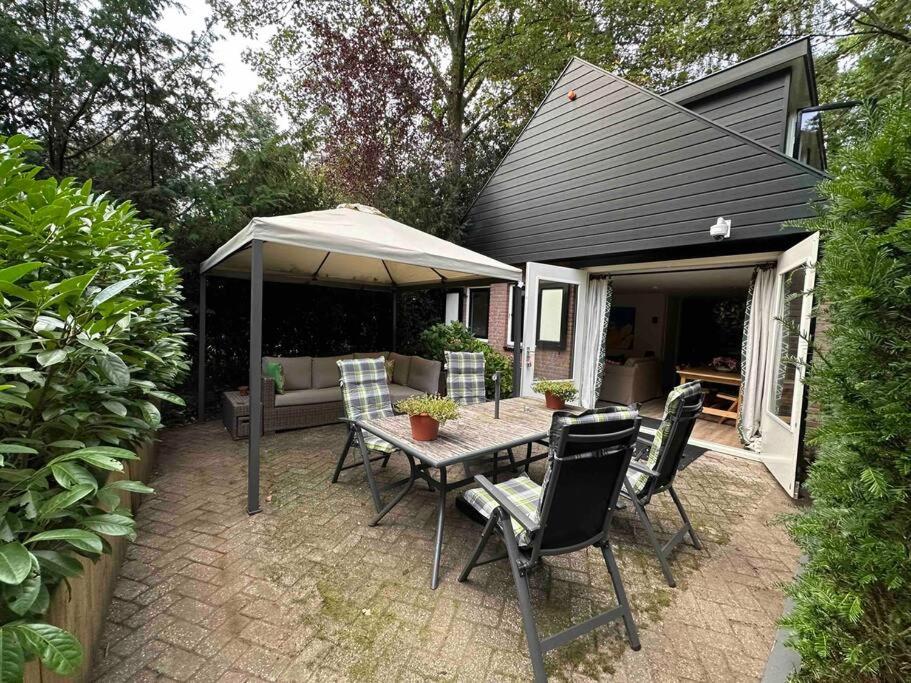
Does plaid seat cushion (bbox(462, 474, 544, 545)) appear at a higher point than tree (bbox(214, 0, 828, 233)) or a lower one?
lower

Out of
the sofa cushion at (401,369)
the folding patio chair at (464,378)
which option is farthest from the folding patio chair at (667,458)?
the sofa cushion at (401,369)

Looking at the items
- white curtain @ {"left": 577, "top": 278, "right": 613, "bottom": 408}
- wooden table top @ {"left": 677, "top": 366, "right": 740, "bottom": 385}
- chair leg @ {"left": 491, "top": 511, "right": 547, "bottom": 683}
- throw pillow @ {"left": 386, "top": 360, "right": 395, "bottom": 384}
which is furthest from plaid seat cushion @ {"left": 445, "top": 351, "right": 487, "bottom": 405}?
wooden table top @ {"left": 677, "top": 366, "right": 740, "bottom": 385}

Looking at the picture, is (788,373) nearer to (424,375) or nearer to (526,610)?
(526,610)

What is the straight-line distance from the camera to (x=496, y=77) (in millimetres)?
9750

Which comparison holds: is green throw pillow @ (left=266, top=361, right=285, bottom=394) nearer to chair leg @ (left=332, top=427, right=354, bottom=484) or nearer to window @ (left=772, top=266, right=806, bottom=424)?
chair leg @ (left=332, top=427, right=354, bottom=484)

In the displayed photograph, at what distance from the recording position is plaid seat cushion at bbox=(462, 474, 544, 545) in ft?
6.02

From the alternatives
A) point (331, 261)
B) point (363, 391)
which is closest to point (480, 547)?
point (363, 391)

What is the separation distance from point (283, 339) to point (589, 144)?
19.1 ft

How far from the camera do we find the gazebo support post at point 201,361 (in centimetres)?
495

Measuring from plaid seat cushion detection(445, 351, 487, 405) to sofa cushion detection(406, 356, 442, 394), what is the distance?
46.7 inches

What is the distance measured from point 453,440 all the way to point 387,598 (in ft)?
3.13

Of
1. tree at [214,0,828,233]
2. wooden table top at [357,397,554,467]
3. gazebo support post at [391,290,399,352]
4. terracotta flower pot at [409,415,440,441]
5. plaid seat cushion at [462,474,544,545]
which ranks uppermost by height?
tree at [214,0,828,233]

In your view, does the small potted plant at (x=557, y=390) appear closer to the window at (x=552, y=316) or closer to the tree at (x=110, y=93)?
the window at (x=552, y=316)

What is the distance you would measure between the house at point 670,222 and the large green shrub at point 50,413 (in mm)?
4378
